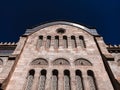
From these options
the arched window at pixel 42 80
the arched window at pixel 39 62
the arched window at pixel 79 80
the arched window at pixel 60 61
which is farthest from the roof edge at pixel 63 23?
the arched window at pixel 42 80

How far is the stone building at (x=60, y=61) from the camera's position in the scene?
45.9 ft

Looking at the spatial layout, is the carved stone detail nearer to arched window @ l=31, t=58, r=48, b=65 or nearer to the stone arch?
the stone arch

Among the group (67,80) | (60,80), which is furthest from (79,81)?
(60,80)

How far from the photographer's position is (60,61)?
53.8ft

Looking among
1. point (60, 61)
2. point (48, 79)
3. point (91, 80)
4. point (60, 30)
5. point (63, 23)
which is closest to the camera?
point (48, 79)

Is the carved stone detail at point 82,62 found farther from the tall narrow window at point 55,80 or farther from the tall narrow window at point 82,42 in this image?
the tall narrow window at point 82,42

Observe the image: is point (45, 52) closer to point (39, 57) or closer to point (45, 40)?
point (39, 57)

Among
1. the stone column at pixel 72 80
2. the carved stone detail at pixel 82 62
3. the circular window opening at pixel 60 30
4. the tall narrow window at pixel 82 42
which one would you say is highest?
the circular window opening at pixel 60 30

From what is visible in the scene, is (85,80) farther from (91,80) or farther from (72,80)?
(72,80)

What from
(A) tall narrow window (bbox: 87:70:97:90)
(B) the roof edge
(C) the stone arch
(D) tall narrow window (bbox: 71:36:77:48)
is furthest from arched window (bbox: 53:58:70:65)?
(B) the roof edge

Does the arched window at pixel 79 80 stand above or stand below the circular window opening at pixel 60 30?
below

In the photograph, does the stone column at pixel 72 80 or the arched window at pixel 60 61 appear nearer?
the stone column at pixel 72 80

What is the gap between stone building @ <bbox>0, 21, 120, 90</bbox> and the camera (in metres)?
14.0

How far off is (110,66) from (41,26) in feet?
30.9
